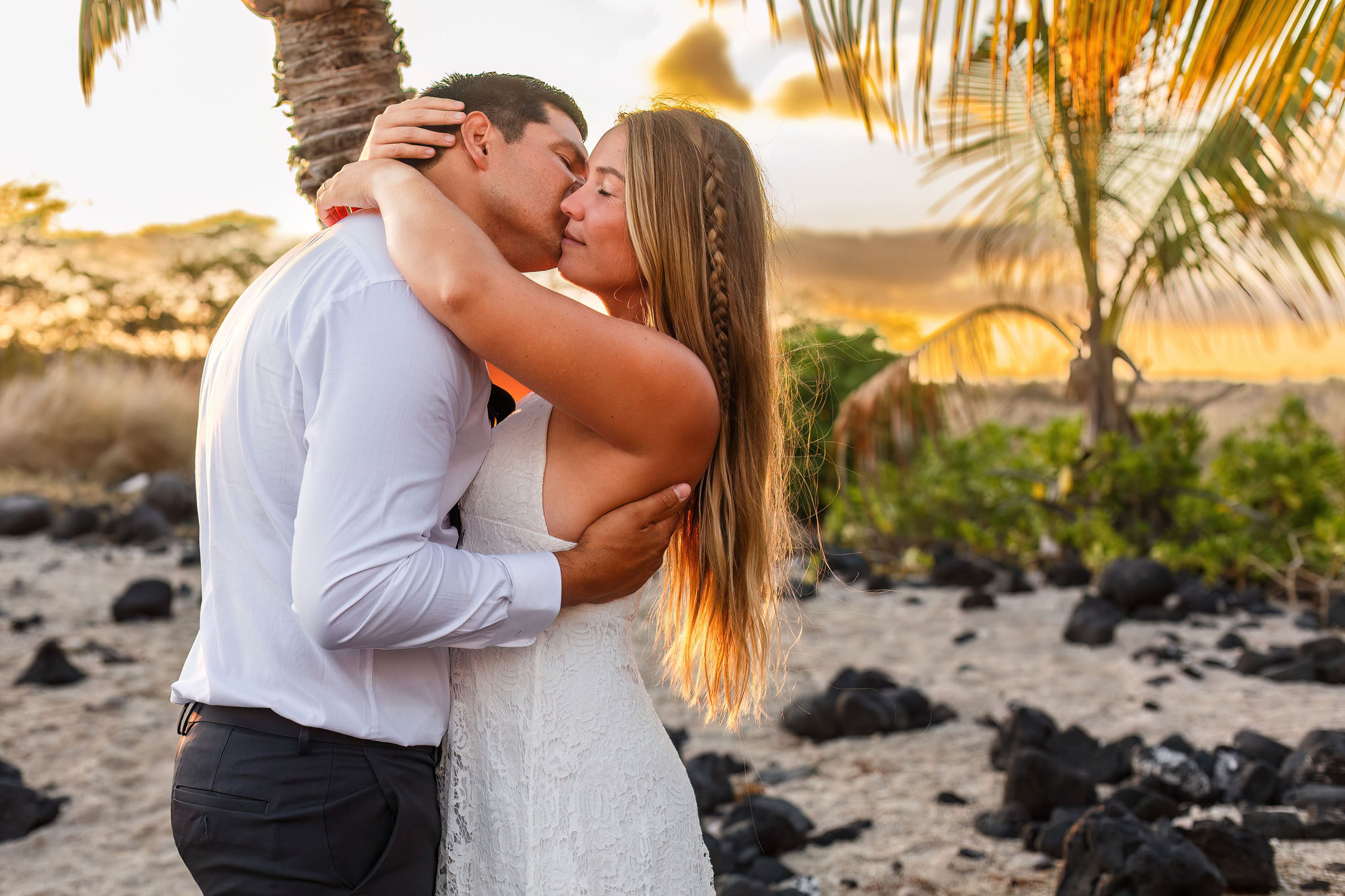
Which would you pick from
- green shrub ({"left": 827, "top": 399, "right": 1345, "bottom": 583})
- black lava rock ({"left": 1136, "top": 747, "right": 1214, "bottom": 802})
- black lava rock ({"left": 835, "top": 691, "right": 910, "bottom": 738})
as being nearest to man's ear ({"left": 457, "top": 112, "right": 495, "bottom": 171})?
black lava rock ({"left": 1136, "top": 747, "right": 1214, "bottom": 802})

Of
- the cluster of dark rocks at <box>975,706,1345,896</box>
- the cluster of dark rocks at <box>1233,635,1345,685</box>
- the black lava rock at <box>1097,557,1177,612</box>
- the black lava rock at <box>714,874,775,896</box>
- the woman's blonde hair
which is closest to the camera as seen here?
the woman's blonde hair

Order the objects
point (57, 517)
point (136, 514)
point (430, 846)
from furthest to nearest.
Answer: point (57, 517) → point (136, 514) → point (430, 846)

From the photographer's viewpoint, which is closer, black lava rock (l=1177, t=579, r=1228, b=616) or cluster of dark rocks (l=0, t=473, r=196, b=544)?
black lava rock (l=1177, t=579, r=1228, b=616)

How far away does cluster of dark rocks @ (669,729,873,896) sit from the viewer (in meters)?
4.04

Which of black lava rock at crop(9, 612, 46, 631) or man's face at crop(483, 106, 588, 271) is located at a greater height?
man's face at crop(483, 106, 588, 271)

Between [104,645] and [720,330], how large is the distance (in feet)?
24.5

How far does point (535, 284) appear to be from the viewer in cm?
175

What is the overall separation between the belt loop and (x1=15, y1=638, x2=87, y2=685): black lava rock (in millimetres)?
6066

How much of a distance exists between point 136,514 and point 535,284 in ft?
37.7

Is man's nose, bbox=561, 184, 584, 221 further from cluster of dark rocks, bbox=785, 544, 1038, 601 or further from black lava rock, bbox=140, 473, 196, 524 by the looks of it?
black lava rock, bbox=140, 473, 196, 524

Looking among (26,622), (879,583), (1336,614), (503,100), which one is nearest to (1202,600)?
(1336,614)

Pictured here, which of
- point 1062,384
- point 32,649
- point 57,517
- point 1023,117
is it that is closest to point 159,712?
point 32,649

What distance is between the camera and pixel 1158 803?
431 centimetres

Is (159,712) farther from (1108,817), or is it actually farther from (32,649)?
(1108,817)
